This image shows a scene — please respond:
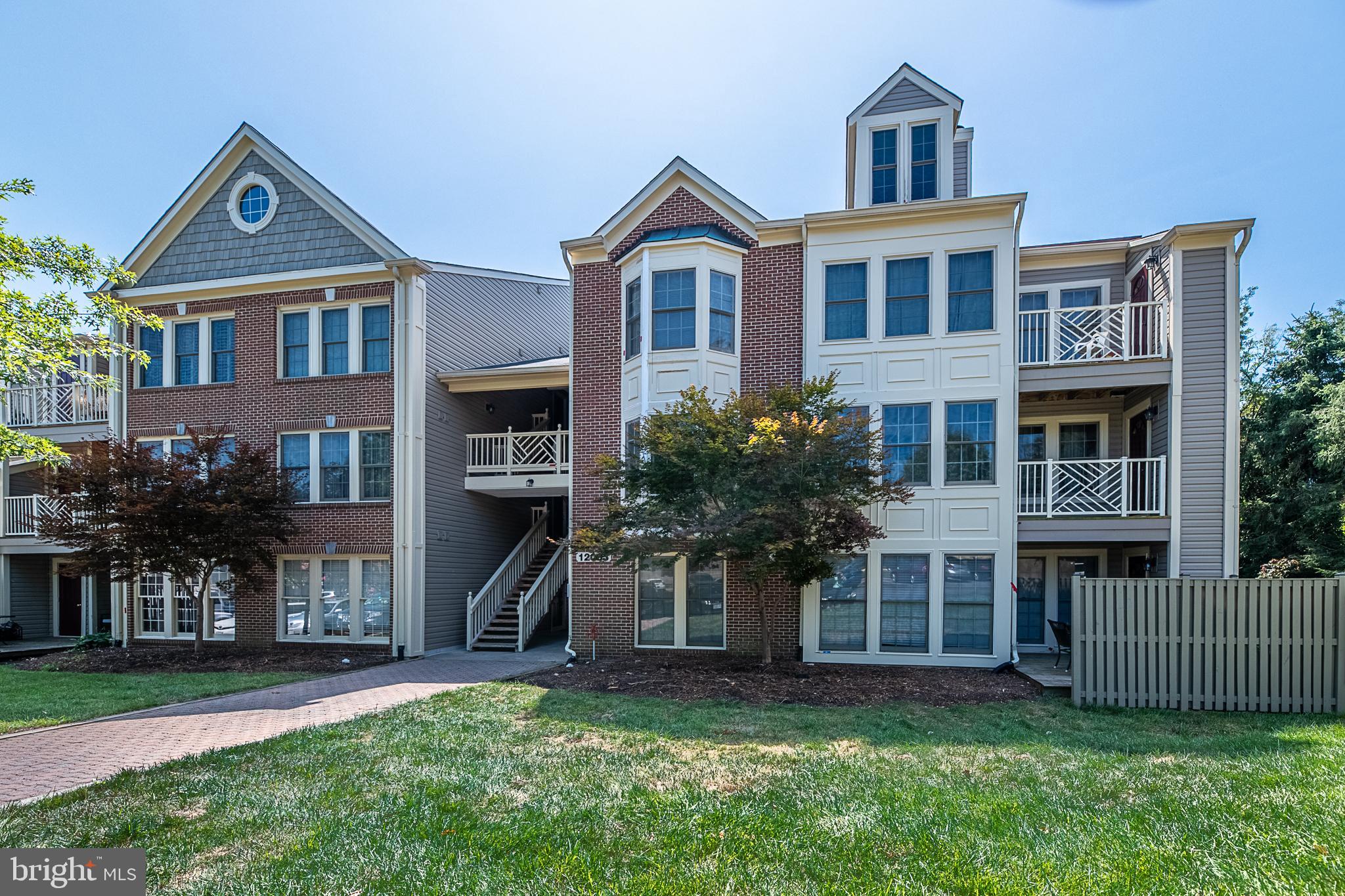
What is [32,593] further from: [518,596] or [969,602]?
[969,602]

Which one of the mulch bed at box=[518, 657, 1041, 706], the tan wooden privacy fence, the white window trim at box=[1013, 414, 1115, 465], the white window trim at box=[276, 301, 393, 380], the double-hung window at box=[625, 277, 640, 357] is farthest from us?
the white window trim at box=[276, 301, 393, 380]

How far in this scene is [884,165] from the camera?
15000 millimetres

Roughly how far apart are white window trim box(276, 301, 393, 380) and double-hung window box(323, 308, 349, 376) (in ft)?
0.13

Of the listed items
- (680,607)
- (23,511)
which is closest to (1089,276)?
(680,607)

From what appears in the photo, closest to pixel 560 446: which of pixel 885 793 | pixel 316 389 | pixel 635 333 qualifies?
pixel 635 333

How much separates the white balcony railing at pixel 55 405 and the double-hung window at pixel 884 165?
18142 millimetres

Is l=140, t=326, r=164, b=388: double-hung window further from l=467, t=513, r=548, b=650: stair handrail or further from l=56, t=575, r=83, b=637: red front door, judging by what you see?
l=467, t=513, r=548, b=650: stair handrail

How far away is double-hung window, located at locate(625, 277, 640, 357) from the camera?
14.8 m

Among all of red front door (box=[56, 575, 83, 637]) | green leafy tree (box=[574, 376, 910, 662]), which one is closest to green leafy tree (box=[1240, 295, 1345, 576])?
green leafy tree (box=[574, 376, 910, 662])

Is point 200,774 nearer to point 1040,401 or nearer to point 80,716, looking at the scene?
point 80,716

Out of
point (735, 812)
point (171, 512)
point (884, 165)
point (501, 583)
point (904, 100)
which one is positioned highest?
point (904, 100)

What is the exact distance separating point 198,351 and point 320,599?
6.41 metres

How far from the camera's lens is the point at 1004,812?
5.31 meters

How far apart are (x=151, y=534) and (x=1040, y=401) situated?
17282mm
